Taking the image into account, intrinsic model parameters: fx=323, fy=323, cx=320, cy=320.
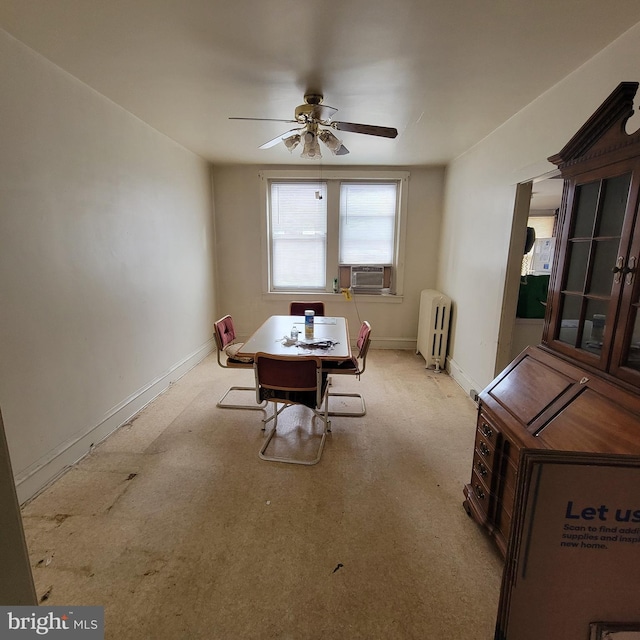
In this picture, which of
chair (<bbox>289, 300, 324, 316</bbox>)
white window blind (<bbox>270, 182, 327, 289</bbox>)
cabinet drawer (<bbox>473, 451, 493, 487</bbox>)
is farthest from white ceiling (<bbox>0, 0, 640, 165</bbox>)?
cabinet drawer (<bbox>473, 451, 493, 487</bbox>)

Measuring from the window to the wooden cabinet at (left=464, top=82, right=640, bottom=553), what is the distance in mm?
3075

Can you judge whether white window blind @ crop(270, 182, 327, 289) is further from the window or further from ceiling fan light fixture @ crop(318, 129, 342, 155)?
ceiling fan light fixture @ crop(318, 129, 342, 155)

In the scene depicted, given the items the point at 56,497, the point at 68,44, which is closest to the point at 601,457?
the point at 56,497

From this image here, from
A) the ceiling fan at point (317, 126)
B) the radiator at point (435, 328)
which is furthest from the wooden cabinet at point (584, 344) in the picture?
the radiator at point (435, 328)

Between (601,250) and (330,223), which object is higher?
(330,223)

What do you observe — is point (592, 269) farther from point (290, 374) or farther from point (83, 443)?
point (83, 443)

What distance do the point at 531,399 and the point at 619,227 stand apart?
0.81 metres

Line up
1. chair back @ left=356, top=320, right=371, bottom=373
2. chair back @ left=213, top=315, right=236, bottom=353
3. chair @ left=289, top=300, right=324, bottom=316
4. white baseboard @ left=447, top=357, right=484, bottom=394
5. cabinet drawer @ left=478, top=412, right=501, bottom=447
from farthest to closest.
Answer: chair @ left=289, top=300, right=324, bottom=316
white baseboard @ left=447, top=357, right=484, bottom=394
chair back @ left=213, top=315, right=236, bottom=353
chair back @ left=356, top=320, right=371, bottom=373
cabinet drawer @ left=478, top=412, right=501, bottom=447

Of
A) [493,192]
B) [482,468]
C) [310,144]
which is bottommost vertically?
[482,468]

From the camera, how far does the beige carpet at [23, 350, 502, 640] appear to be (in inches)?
51.6

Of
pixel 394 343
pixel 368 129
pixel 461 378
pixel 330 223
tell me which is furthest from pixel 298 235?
pixel 461 378

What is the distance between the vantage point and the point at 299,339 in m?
2.75

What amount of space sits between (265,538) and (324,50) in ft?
8.65

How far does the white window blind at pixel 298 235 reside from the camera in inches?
178
